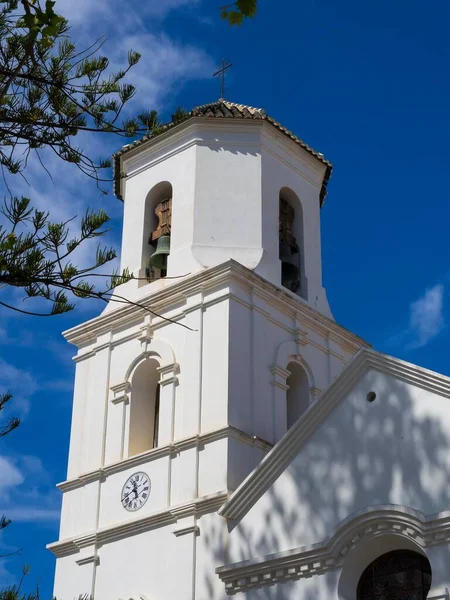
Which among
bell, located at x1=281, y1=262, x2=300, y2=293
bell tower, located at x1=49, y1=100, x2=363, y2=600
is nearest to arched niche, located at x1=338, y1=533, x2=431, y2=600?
bell tower, located at x1=49, y1=100, x2=363, y2=600

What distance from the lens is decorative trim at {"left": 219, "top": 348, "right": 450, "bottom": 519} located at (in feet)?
47.3

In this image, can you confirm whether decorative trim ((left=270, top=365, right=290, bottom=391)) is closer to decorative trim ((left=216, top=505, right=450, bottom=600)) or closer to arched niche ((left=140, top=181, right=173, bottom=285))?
arched niche ((left=140, top=181, right=173, bottom=285))

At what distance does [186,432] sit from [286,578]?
10.3 ft

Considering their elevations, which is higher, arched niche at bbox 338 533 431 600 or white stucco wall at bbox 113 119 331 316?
white stucco wall at bbox 113 119 331 316

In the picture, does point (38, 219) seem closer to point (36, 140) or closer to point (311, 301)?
point (36, 140)

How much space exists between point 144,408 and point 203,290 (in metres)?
2.12

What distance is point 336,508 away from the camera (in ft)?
46.2

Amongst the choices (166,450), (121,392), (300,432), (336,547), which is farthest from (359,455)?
(121,392)

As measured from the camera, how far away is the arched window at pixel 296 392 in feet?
58.5

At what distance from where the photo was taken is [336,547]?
13625mm

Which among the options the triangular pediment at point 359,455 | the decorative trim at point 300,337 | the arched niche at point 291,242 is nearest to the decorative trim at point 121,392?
the decorative trim at point 300,337

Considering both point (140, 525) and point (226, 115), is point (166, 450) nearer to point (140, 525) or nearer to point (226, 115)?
point (140, 525)

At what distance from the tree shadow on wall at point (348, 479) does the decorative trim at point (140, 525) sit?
0.32 metres

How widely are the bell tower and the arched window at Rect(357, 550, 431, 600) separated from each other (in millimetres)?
2170
